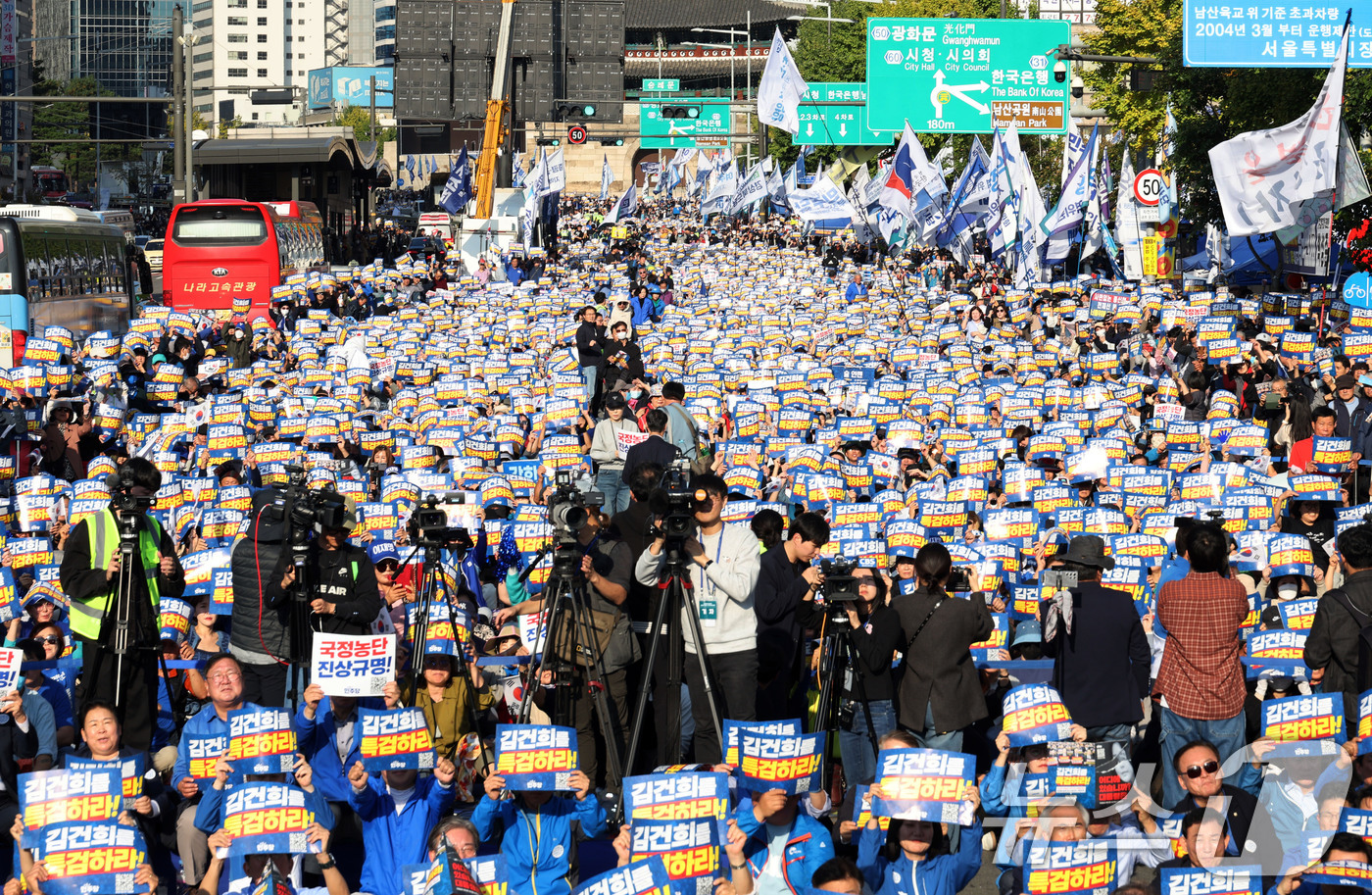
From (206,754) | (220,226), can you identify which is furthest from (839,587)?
(220,226)

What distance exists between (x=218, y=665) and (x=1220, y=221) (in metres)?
28.8

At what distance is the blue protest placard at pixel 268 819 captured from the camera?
654cm

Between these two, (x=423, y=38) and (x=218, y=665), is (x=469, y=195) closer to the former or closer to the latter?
(x=423, y=38)

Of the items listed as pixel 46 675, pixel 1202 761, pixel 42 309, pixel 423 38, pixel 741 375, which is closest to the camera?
pixel 1202 761

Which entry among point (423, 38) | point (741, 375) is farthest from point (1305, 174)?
point (423, 38)

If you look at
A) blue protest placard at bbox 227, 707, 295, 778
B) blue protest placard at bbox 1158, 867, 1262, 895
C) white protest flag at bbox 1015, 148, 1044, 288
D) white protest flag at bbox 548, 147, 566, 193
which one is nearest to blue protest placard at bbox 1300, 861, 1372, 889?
blue protest placard at bbox 1158, 867, 1262, 895

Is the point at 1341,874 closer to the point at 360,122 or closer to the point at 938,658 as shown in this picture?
the point at 938,658

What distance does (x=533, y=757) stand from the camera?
6.99 m

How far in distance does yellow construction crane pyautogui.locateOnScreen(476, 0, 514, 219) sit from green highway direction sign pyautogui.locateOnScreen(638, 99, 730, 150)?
90.2 ft

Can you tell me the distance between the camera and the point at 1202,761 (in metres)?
6.91

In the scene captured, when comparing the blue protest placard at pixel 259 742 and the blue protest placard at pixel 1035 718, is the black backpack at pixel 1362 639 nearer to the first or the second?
the blue protest placard at pixel 1035 718

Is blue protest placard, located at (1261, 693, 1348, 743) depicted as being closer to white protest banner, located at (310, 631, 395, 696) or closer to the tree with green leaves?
white protest banner, located at (310, 631, 395, 696)

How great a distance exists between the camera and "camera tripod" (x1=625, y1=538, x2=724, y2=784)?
776cm

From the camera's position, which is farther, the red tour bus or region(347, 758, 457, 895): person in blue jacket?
the red tour bus
